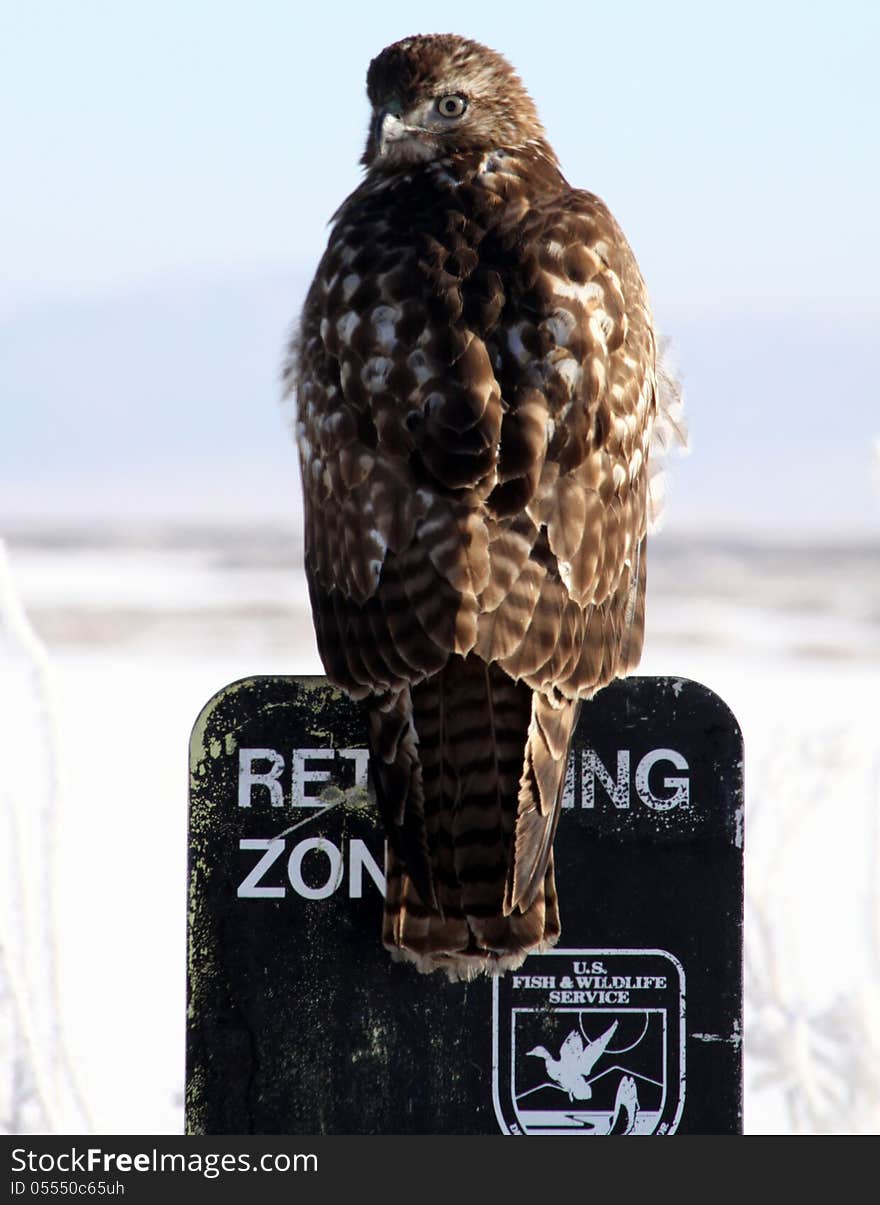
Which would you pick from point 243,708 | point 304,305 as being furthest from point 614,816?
point 304,305

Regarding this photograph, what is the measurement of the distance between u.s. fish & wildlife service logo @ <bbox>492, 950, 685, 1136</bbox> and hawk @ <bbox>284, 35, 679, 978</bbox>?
0.09m

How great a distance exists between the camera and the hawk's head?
341 cm

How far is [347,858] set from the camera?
2.55m

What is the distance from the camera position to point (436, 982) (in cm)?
251

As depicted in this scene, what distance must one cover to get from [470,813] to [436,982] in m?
0.28

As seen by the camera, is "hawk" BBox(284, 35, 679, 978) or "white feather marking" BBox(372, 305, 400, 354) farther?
"white feather marking" BBox(372, 305, 400, 354)

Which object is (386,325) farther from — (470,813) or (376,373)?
(470,813)

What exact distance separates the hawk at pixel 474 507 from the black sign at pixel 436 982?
0.29ft

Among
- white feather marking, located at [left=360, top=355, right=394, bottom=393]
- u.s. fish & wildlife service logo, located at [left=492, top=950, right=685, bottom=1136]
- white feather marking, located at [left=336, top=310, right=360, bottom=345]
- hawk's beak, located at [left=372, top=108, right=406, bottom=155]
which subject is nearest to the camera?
u.s. fish & wildlife service logo, located at [left=492, top=950, right=685, bottom=1136]

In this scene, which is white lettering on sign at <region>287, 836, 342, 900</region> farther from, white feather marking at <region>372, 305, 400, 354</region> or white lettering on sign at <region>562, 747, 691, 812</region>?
white feather marking at <region>372, 305, 400, 354</region>

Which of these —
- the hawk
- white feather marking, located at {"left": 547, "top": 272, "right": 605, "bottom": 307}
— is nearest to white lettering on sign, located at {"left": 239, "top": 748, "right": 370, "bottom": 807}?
the hawk

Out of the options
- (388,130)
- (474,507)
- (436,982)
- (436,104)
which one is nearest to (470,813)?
(436,982)

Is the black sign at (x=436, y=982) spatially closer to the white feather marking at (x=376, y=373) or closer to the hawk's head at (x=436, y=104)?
the white feather marking at (x=376, y=373)

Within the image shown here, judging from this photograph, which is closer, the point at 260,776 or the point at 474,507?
the point at 260,776
